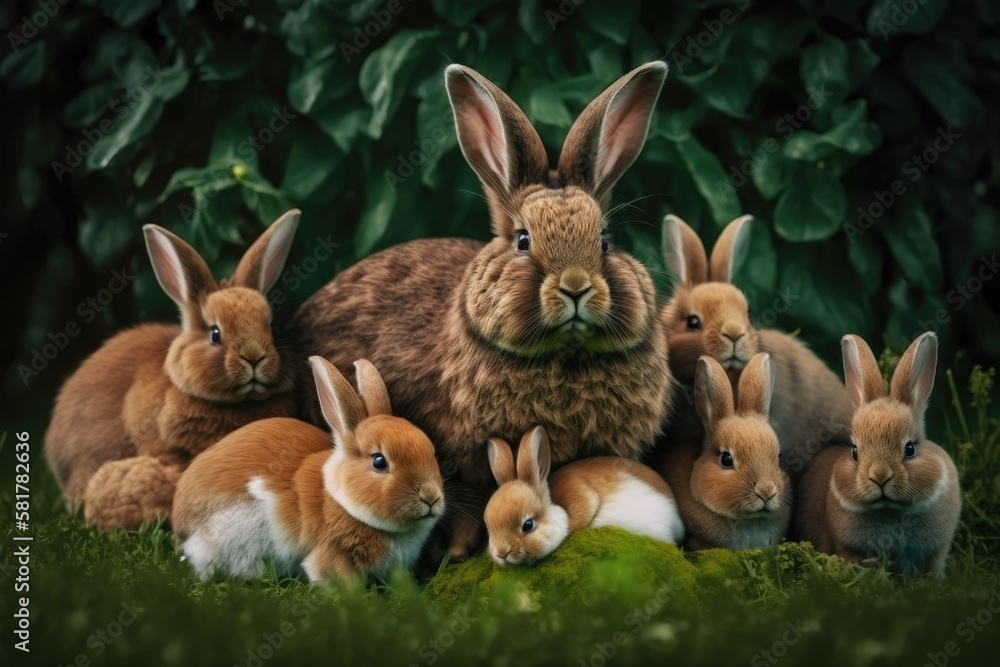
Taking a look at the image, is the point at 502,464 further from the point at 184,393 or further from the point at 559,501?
the point at 184,393

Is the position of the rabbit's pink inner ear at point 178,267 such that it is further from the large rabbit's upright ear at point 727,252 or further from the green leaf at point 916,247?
the green leaf at point 916,247

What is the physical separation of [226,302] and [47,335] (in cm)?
201

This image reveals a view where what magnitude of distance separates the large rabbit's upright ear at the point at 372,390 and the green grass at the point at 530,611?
23.2 inches

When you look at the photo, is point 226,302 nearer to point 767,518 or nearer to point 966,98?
point 767,518

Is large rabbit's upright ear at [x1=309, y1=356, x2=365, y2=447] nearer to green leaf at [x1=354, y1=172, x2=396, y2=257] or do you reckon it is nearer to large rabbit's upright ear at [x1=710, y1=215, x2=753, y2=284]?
green leaf at [x1=354, y1=172, x2=396, y2=257]

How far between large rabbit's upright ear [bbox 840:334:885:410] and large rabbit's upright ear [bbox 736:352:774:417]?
0.28 m

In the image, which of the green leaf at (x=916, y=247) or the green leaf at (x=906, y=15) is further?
the green leaf at (x=916, y=247)

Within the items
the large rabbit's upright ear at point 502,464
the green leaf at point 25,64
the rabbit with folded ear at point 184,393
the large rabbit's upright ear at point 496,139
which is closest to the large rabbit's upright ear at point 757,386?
the large rabbit's upright ear at point 502,464

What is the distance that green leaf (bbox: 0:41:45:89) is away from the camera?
548 cm

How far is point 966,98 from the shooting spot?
517cm

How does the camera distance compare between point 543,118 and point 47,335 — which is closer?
point 543,118

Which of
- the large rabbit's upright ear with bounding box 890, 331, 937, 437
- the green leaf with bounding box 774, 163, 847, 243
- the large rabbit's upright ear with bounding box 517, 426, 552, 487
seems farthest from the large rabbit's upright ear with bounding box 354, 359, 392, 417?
the green leaf with bounding box 774, 163, 847, 243

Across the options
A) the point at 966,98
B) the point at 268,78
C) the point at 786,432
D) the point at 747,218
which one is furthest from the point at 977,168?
the point at 268,78

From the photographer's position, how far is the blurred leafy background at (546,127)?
5.17 metres
